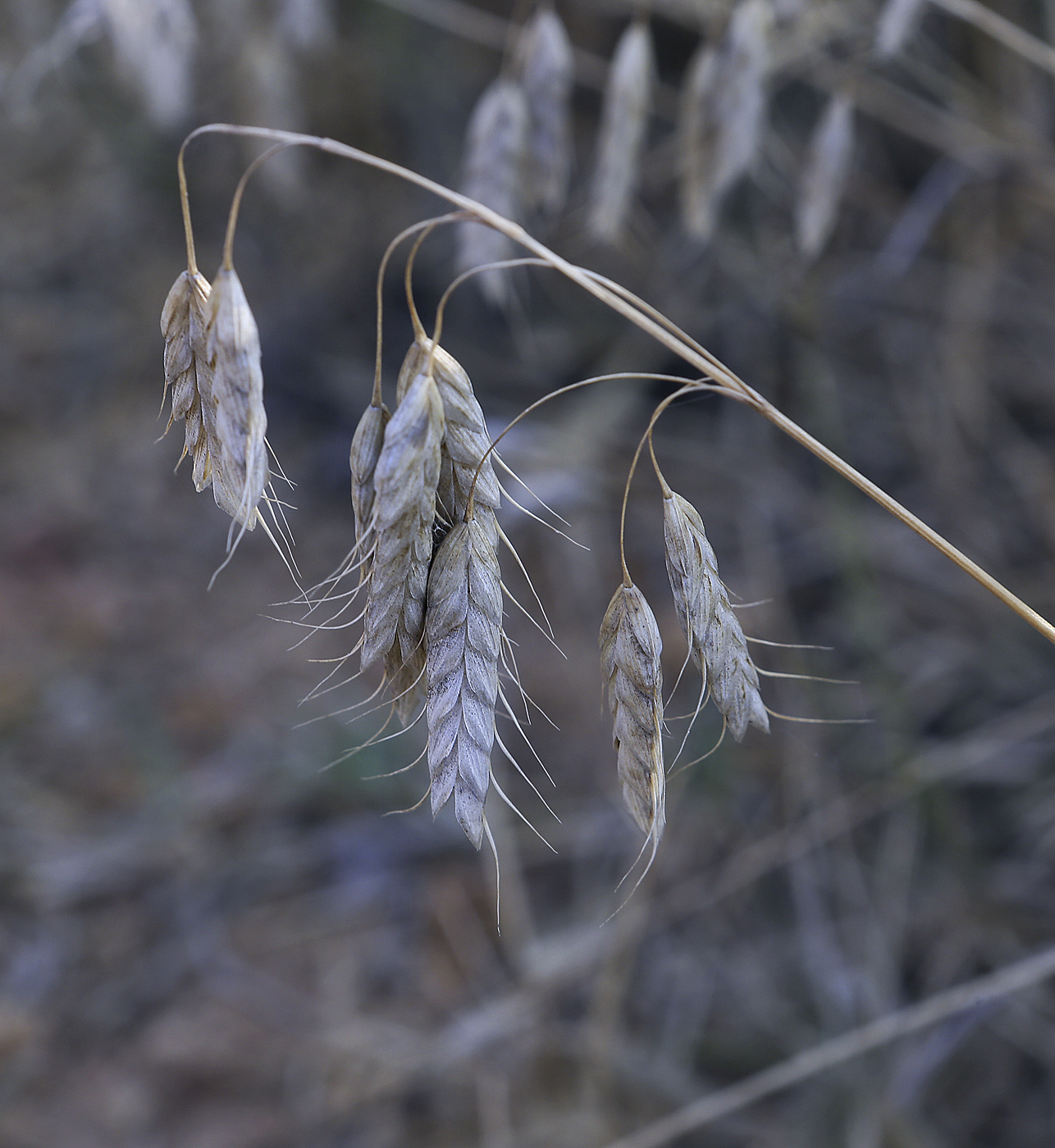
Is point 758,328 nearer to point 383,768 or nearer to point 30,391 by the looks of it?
point 383,768

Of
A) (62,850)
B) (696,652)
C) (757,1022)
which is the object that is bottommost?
(62,850)

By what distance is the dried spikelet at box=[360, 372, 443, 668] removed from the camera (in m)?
0.57

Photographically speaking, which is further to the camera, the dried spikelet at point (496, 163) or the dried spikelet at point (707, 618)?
the dried spikelet at point (496, 163)

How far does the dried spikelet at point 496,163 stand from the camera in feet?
3.37

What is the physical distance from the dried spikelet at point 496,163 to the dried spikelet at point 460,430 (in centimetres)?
45

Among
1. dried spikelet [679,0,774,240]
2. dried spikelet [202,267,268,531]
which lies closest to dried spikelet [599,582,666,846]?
dried spikelet [202,267,268,531]

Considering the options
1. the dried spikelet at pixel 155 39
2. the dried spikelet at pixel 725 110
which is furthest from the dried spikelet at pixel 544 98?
the dried spikelet at pixel 155 39

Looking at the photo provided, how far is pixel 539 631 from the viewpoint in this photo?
1.62 meters

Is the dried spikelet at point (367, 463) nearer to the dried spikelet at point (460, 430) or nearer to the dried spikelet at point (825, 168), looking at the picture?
the dried spikelet at point (460, 430)

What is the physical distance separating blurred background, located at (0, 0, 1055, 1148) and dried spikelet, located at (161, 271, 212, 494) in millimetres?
585

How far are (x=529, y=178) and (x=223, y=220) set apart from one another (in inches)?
60.4

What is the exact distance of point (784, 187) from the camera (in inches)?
74.0

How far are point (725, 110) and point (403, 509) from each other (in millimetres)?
758

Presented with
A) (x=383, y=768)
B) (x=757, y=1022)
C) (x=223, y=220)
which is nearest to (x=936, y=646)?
(x=757, y=1022)
